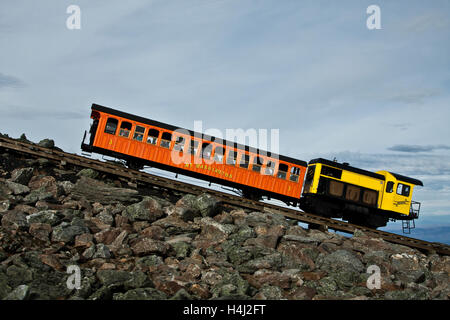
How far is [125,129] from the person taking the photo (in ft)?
63.6

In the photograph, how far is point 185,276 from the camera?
999 centimetres

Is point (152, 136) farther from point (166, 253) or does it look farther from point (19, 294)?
point (19, 294)

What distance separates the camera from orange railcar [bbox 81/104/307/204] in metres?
19.3

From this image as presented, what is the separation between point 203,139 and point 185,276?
34.6 ft

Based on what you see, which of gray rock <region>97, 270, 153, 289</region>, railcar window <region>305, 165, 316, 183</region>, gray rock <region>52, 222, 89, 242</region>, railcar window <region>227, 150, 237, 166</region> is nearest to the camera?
gray rock <region>97, 270, 153, 289</region>

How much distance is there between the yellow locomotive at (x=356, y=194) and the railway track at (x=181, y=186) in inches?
130

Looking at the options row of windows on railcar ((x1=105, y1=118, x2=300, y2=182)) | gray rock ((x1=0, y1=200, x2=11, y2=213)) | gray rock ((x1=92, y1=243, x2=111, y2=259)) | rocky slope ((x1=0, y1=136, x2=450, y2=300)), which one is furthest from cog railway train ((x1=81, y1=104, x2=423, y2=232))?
gray rock ((x1=92, y1=243, x2=111, y2=259))

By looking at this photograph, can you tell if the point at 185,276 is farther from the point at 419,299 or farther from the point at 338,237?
the point at 338,237

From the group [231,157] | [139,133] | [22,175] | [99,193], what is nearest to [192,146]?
[231,157]

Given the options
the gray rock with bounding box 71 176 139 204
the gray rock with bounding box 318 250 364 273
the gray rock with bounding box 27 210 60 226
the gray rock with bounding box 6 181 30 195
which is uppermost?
the gray rock with bounding box 71 176 139 204

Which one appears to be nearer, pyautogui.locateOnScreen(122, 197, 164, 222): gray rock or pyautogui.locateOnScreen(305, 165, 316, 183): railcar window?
pyautogui.locateOnScreen(122, 197, 164, 222): gray rock

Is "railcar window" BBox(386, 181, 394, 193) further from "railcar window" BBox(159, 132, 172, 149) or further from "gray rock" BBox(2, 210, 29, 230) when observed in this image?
"gray rock" BBox(2, 210, 29, 230)
